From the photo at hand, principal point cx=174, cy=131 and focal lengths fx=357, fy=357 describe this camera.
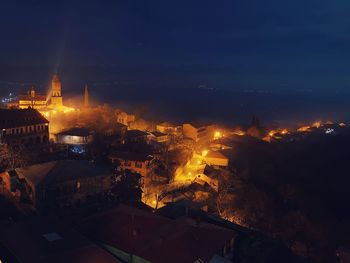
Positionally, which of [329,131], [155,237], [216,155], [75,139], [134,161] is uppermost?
[75,139]

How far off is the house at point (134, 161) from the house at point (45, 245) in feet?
48.1

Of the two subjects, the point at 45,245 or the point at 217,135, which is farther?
the point at 217,135

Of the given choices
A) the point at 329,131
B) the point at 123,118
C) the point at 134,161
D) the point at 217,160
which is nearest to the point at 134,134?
the point at 134,161

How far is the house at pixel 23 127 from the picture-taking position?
104 ft

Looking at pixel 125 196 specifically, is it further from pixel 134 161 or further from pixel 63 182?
pixel 134 161

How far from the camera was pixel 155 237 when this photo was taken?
18172 millimetres

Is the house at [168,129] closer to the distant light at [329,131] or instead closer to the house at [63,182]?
the house at [63,182]

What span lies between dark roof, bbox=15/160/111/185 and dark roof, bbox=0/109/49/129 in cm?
930

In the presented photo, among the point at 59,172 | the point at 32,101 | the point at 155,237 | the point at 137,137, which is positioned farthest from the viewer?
the point at 32,101

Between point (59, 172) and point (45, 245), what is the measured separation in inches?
337

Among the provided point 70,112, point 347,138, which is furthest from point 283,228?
point 347,138

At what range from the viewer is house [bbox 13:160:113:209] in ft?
74.5

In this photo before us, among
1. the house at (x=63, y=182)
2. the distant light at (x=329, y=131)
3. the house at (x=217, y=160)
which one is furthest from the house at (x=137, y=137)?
the distant light at (x=329, y=131)

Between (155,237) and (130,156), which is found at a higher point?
(130,156)
